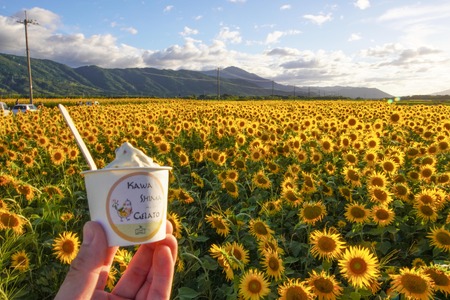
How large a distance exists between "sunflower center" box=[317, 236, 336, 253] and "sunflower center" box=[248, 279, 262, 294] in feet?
2.00

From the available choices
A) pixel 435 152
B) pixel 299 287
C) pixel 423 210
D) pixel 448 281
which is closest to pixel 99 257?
pixel 299 287

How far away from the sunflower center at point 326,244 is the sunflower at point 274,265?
1.14 ft

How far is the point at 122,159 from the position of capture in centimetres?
201

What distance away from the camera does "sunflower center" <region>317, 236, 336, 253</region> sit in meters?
3.01

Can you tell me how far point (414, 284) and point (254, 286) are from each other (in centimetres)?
108

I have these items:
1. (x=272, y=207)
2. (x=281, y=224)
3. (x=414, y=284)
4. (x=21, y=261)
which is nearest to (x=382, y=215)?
(x=281, y=224)

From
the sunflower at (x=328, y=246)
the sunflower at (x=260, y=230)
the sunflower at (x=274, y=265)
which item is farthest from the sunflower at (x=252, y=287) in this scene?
the sunflower at (x=260, y=230)

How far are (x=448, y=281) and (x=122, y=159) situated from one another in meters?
2.18

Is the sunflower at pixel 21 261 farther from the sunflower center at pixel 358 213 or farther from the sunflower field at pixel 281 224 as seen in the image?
the sunflower center at pixel 358 213

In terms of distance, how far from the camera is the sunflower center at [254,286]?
2.79 meters

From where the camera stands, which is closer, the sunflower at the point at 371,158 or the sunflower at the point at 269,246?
the sunflower at the point at 269,246

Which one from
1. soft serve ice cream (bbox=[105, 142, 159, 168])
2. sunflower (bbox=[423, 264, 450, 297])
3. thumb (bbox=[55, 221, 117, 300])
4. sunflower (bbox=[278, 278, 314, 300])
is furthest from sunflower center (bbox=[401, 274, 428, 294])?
thumb (bbox=[55, 221, 117, 300])

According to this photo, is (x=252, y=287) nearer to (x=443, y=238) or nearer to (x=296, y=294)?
(x=296, y=294)

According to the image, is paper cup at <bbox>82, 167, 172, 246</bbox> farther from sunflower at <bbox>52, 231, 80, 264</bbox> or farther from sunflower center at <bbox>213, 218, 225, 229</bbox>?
sunflower center at <bbox>213, 218, 225, 229</bbox>
